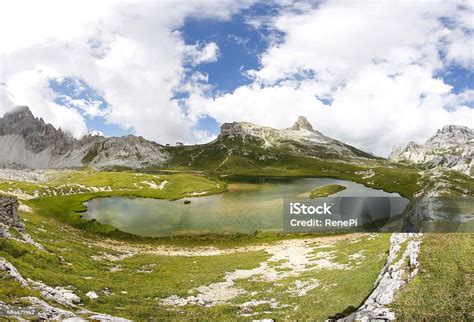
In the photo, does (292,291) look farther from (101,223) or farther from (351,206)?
(351,206)

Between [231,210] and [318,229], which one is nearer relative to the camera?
[318,229]

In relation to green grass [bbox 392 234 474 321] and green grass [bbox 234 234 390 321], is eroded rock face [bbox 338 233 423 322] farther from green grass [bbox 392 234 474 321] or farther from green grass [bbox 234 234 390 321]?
green grass [bbox 234 234 390 321]

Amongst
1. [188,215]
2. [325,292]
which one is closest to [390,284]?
[325,292]

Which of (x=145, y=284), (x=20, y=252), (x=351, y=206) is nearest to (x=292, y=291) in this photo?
(x=145, y=284)

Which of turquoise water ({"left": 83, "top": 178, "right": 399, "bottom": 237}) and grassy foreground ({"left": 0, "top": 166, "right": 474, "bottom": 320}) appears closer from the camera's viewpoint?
grassy foreground ({"left": 0, "top": 166, "right": 474, "bottom": 320})

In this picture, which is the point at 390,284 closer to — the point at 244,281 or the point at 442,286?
the point at 442,286

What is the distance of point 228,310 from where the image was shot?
32.5 m

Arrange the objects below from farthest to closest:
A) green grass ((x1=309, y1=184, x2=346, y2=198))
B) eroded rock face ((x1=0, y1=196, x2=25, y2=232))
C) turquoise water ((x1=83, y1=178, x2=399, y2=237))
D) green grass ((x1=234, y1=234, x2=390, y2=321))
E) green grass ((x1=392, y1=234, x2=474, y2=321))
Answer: green grass ((x1=309, y1=184, x2=346, y2=198)) → turquoise water ((x1=83, y1=178, x2=399, y2=237)) → eroded rock face ((x1=0, y1=196, x2=25, y2=232)) → green grass ((x1=234, y1=234, x2=390, y2=321)) → green grass ((x1=392, y1=234, x2=474, y2=321))

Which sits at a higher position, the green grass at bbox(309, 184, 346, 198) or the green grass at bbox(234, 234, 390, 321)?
the green grass at bbox(309, 184, 346, 198)

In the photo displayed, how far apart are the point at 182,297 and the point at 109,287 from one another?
8.11m

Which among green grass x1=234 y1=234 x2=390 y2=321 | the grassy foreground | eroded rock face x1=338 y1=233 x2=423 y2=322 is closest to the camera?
eroded rock face x1=338 y1=233 x2=423 y2=322

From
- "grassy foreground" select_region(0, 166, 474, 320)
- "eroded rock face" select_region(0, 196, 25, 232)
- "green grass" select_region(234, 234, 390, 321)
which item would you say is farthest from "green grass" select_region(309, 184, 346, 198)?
"eroded rock face" select_region(0, 196, 25, 232)

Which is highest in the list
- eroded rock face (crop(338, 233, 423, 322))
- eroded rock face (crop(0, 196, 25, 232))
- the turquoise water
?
eroded rock face (crop(0, 196, 25, 232))

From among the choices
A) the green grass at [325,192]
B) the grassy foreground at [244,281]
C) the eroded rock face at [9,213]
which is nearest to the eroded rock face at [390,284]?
the grassy foreground at [244,281]
